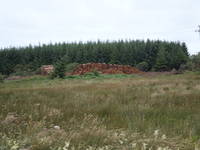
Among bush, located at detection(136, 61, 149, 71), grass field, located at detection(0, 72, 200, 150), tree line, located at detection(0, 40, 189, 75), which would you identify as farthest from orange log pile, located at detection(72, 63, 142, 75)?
grass field, located at detection(0, 72, 200, 150)

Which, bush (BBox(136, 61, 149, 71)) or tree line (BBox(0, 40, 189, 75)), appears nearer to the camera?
bush (BBox(136, 61, 149, 71))

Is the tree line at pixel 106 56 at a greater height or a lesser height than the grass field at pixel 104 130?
greater

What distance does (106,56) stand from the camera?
49656mm

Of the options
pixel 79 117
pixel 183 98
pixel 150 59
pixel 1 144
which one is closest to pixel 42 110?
pixel 79 117

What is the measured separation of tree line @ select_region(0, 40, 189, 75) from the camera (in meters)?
44.8

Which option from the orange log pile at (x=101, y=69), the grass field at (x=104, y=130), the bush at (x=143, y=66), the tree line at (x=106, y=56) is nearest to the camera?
the grass field at (x=104, y=130)

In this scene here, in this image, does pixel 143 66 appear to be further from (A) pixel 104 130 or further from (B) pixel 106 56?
(A) pixel 104 130

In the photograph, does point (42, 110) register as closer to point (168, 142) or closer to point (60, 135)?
point (60, 135)

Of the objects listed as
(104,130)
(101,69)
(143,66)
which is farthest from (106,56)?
(104,130)

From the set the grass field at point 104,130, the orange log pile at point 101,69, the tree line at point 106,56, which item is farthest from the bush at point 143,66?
the grass field at point 104,130

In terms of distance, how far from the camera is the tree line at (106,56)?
147 ft

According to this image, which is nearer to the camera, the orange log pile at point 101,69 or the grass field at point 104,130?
the grass field at point 104,130

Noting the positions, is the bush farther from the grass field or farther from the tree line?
the grass field

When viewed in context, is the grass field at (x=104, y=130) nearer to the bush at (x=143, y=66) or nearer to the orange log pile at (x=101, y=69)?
the orange log pile at (x=101, y=69)
